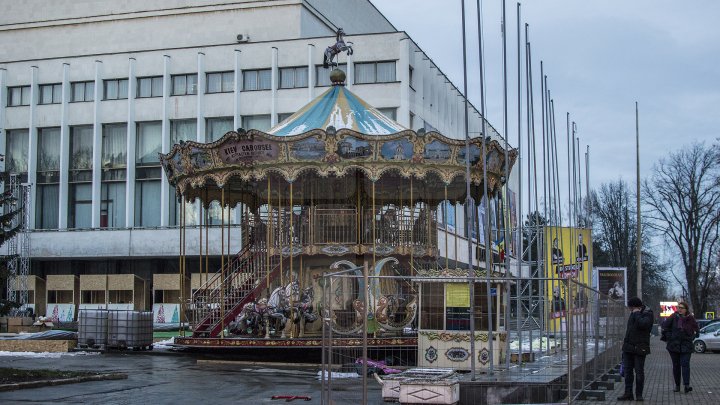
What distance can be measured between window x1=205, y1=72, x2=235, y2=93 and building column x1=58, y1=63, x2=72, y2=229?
1004 centimetres

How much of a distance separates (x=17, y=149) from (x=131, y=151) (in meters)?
9.04

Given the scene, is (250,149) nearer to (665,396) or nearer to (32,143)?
(665,396)

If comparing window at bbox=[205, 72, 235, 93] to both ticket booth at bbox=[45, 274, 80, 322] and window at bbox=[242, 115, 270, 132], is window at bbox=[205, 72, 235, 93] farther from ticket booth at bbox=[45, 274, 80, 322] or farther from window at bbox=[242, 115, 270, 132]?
ticket booth at bbox=[45, 274, 80, 322]

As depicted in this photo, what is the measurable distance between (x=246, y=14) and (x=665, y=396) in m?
49.2

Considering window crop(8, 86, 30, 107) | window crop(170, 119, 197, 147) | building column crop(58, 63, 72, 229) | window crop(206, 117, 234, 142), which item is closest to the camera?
window crop(206, 117, 234, 142)

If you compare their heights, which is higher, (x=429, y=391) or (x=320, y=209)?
(x=320, y=209)

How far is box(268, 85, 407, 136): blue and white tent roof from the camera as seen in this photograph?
88.3 feet

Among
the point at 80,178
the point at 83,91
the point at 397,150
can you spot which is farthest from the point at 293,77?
the point at 397,150

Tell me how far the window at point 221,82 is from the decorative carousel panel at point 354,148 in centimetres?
A: 3523

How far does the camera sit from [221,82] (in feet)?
195

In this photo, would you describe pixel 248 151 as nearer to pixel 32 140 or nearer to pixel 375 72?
pixel 375 72

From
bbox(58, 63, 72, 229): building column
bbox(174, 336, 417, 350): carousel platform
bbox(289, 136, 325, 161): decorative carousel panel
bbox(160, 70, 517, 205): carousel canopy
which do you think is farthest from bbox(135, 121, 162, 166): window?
bbox(289, 136, 325, 161): decorative carousel panel

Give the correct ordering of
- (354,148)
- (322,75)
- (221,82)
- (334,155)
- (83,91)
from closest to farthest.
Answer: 1. (334,155)
2. (354,148)
3. (322,75)
4. (221,82)
5. (83,91)

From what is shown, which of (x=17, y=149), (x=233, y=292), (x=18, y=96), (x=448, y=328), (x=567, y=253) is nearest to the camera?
(x=448, y=328)
